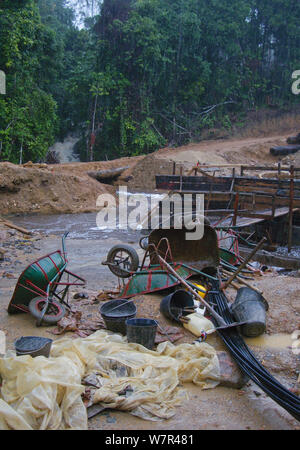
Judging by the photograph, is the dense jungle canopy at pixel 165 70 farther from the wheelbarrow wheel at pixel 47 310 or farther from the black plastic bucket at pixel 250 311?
the black plastic bucket at pixel 250 311

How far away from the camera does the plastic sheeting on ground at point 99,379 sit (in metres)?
2.98

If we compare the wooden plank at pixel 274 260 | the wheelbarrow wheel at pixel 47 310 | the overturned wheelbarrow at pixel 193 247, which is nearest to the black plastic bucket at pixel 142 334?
the wheelbarrow wheel at pixel 47 310

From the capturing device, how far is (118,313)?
5020mm

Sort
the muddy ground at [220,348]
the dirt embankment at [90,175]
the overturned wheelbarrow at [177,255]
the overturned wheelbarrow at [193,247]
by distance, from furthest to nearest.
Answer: the dirt embankment at [90,175] < the overturned wheelbarrow at [193,247] < the overturned wheelbarrow at [177,255] < the muddy ground at [220,348]

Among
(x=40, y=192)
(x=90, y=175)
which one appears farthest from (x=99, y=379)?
(x=90, y=175)

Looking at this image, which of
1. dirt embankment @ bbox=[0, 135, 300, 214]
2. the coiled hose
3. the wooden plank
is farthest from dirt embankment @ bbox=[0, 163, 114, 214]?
the coiled hose

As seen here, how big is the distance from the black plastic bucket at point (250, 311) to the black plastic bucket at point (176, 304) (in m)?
0.59

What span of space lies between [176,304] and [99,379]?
193 centimetres

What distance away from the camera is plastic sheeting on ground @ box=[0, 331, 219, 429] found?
2.98 metres

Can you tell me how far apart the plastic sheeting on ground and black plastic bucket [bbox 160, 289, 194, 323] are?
0.68 metres

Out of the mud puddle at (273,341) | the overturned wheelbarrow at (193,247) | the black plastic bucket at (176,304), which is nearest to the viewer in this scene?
the mud puddle at (273,341)

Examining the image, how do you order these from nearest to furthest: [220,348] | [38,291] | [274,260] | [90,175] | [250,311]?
[220,348], [250,311], [38,291], [274,260], [90,175]

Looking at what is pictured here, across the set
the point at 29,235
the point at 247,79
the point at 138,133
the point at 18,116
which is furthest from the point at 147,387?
the point at 247,79

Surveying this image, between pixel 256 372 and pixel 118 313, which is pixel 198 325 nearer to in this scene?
pixel 118 313
